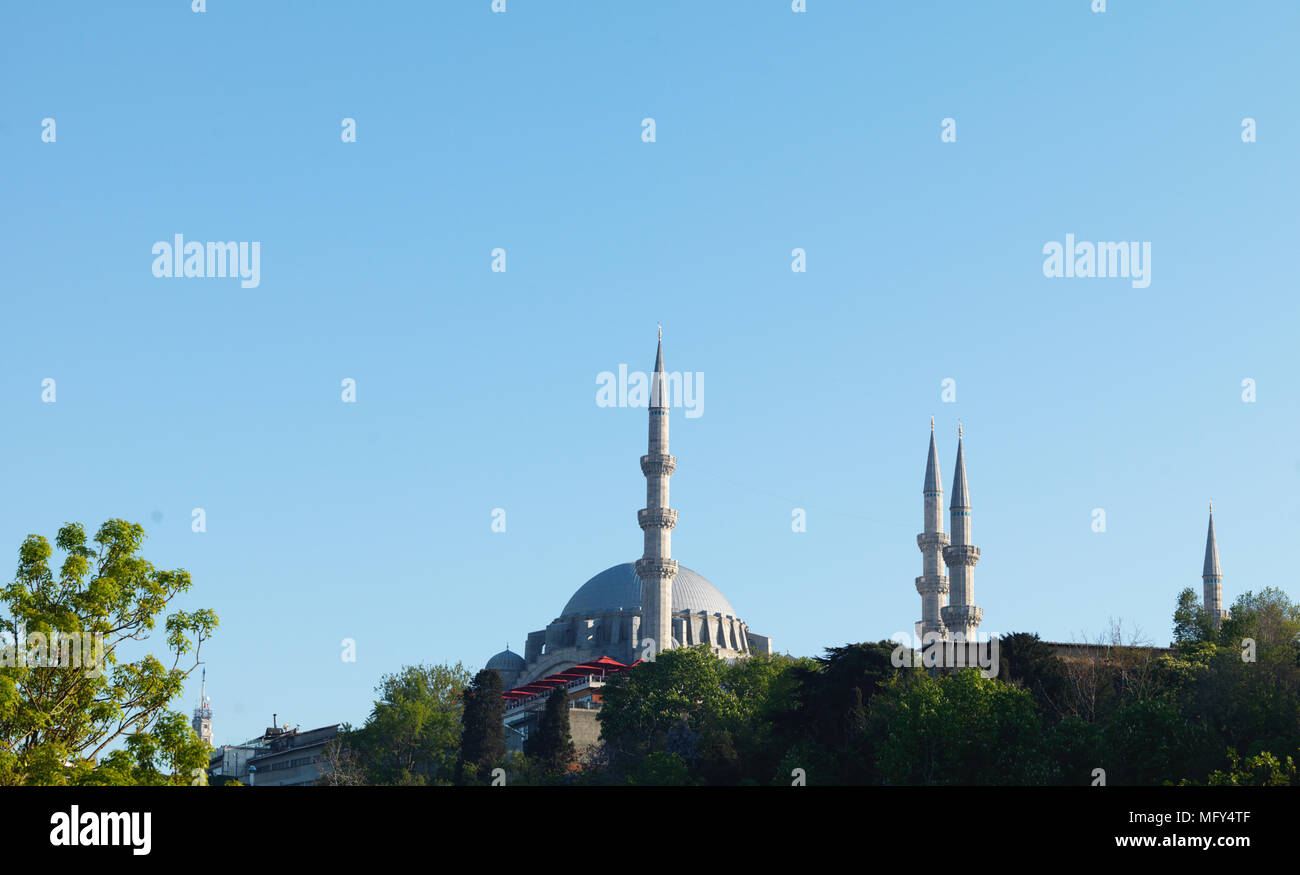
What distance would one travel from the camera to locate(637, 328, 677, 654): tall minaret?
95.0m

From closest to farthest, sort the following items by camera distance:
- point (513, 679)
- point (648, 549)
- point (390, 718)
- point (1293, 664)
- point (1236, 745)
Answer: point (1236, 745) → point (1293, 664) → point (390, 718) → point (648, 549) → point (513, 679)

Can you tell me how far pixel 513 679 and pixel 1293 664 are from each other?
77.9m

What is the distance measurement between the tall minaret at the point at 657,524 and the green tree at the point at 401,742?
1296 cm

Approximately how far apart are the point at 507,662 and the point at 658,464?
39.0 m

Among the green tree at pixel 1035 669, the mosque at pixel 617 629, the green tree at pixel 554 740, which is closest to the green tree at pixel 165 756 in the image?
the green tree at pixel 1035 669

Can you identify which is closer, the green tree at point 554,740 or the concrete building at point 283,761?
the green tree at point 554,740

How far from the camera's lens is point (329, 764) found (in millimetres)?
93562

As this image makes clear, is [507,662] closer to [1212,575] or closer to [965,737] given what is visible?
[1212,575]

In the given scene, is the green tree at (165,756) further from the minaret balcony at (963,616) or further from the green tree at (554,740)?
the minaret balcony at (963,616)

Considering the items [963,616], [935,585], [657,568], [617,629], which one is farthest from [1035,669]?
[617,629]

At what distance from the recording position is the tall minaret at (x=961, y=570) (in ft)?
287

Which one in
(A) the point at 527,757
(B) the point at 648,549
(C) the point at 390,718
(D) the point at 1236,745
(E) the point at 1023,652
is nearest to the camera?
(D) the point at 1236,745
